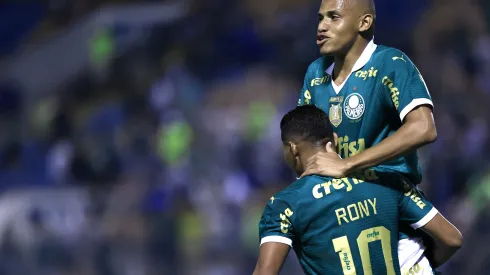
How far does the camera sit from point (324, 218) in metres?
3.86

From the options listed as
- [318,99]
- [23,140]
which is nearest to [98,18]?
[23,140]

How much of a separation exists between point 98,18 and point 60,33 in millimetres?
629

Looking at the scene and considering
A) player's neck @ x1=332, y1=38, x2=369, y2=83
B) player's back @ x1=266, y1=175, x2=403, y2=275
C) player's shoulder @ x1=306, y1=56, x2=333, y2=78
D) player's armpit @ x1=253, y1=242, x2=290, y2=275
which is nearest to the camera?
player's armpit @ x1=253, y1=242, x2=290, y2=275

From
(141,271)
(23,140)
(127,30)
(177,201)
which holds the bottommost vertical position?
(141,271)

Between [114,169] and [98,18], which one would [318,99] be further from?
[98,18]

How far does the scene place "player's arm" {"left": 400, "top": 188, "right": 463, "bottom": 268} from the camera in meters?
4.06

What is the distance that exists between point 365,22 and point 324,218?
36.1 inches

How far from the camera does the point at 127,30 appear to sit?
11750mm

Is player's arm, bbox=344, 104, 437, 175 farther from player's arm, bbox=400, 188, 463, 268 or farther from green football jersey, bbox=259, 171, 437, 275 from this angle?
player's arm, bbox=400, 188, 463, 268

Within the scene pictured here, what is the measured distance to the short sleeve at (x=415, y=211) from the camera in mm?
4059

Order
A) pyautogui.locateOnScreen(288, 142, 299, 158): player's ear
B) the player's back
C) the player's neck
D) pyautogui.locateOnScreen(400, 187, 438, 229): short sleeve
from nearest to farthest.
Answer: the player's back
pyautogui.locateOnScreen(288, 142, 299, 158): player's ear
pyautogui.locateOnScreen(400, 187, 438, 229): short sleeve
the player's neck

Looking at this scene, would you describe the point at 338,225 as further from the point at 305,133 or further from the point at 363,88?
the point at 363,88

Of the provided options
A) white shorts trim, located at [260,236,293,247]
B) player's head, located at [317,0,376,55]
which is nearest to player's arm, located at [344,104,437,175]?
white shorts trim, located at [260,236,293,247]

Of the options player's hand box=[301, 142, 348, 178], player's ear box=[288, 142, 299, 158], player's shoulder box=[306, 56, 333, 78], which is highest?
player's shoulder box=[306, 56, 333, 78]
